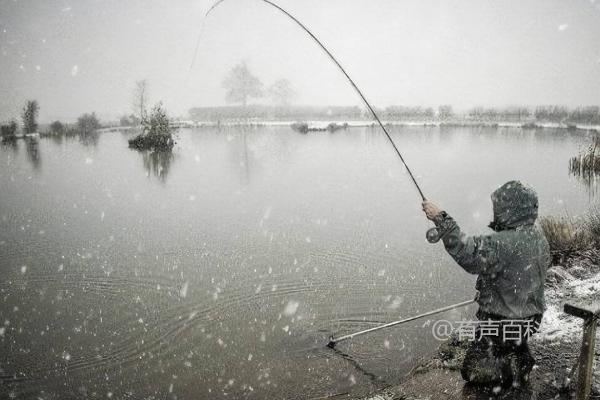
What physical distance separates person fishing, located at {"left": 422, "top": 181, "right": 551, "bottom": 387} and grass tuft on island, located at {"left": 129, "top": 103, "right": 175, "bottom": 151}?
90.5 feet

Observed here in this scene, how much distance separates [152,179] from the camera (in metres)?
A: 17.7

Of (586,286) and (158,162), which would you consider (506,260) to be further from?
(158,162)

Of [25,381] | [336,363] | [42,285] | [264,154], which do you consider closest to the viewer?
[25,381]

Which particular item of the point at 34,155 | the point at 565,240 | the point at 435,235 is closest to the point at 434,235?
the point at 435,235

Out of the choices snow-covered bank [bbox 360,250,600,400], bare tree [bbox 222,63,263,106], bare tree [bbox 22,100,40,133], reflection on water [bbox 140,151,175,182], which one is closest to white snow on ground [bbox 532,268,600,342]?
snow-covered bank [bbox 360,250,600,400]

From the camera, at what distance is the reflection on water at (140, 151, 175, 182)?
19267mm

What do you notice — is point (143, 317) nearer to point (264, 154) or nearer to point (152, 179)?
point (152, 179)

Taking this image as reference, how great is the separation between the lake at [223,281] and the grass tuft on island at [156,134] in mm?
11215

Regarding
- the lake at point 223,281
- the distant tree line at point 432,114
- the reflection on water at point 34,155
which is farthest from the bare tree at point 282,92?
the lake at point 223,281

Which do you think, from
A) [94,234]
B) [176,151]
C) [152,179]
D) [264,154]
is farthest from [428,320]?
[176,151]

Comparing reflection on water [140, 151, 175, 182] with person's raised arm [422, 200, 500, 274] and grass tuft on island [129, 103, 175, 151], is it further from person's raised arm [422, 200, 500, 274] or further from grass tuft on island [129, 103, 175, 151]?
person's raised arm [422, 200, 500, 274]

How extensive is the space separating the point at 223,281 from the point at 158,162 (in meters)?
17.1

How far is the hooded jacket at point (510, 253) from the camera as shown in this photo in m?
2.66

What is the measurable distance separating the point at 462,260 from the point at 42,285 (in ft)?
24.3
